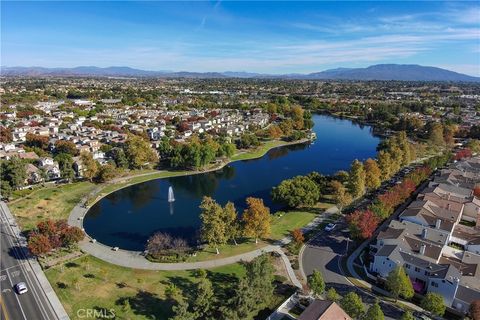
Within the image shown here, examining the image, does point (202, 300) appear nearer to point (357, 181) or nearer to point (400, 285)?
point (400, 285)

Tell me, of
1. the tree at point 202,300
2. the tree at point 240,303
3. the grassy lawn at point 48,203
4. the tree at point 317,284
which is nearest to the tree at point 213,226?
the tree at point 202,300

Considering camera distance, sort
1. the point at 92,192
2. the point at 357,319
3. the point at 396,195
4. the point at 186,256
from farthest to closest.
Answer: the point at 92,192
the point at 396,195
the point at 186,256
the point at 357,319

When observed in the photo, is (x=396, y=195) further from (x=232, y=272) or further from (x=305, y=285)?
(x=232, y=272)

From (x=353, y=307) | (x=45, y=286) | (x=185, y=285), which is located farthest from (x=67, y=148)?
(x=353, y=307)

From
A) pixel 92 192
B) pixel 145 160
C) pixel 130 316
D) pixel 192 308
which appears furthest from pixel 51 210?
pixel 192 308

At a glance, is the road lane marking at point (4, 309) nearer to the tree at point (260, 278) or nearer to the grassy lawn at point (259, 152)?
the tree at point (260, 278)

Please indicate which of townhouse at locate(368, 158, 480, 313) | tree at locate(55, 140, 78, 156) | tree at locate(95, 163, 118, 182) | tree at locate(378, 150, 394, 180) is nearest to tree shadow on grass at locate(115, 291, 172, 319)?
townhouse at locate(368, 158, 480, 313)
